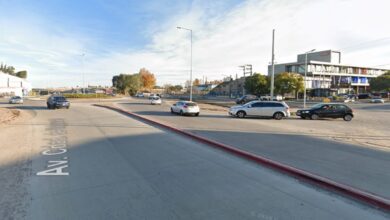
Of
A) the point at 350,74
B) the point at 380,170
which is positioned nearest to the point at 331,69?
the point at 350,74

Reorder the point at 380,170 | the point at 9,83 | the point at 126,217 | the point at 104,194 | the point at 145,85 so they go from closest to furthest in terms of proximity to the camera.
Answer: the point at 126,217, the point at 104,194, the point at 380,170, the point at 9,83, the point at 145,85

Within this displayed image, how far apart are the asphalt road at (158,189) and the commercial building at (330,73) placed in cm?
8538

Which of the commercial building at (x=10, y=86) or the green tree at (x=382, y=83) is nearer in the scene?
the green tree at (x=382, y=83)

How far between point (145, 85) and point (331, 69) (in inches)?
3205

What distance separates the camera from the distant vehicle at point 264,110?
24266mm

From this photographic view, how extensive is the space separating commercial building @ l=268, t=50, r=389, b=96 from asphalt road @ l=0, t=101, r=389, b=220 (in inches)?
3362

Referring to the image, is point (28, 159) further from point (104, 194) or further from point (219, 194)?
point (219, 194)

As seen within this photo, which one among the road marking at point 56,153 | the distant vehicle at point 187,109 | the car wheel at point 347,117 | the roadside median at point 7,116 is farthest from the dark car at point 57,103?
the car wheel at point 347,117

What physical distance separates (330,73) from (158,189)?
108 metres

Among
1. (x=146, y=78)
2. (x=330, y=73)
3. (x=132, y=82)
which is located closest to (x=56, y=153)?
(x=132, y=82)

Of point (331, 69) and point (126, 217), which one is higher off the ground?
point (331, 69)

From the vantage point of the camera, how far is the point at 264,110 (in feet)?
80.0

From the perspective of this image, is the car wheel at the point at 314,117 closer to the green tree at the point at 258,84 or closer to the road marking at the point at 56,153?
the road marking at the point at 56,153

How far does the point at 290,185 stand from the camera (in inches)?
233
